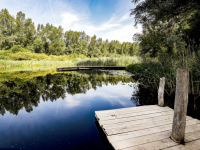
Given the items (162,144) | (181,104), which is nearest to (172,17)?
(181,104)

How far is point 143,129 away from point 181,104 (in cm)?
68

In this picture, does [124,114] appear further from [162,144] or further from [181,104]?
[181,104]

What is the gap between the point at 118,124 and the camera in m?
1.96

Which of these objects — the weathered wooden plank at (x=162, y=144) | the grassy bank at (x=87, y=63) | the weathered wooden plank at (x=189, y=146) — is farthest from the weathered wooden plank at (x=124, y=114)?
the grassy bank at (x=87, y=63)

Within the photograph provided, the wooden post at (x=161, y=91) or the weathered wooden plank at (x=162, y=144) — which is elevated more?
the wooden post at (x=161, y=91)

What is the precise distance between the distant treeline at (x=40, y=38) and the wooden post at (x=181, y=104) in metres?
26.9

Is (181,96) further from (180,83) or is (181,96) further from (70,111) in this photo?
(70,111)

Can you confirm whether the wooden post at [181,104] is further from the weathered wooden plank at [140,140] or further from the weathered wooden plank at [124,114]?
the weathered wooden plank at [124,114]

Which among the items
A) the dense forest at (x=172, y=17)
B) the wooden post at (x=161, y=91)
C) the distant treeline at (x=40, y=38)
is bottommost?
the wooden post at (x=161, y=91)

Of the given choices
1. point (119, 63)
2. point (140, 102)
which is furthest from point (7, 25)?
point (140, 102)

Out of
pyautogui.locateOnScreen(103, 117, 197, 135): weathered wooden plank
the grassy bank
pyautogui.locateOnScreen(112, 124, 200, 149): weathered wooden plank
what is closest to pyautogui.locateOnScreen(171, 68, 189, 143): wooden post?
pyautogui.locateOnScreen(112, 124, 200, 149): weathered wooden plank

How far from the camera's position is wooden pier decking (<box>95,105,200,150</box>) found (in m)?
1.44

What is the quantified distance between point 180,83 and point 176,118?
44 centimetres

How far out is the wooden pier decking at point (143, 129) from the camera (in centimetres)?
144
